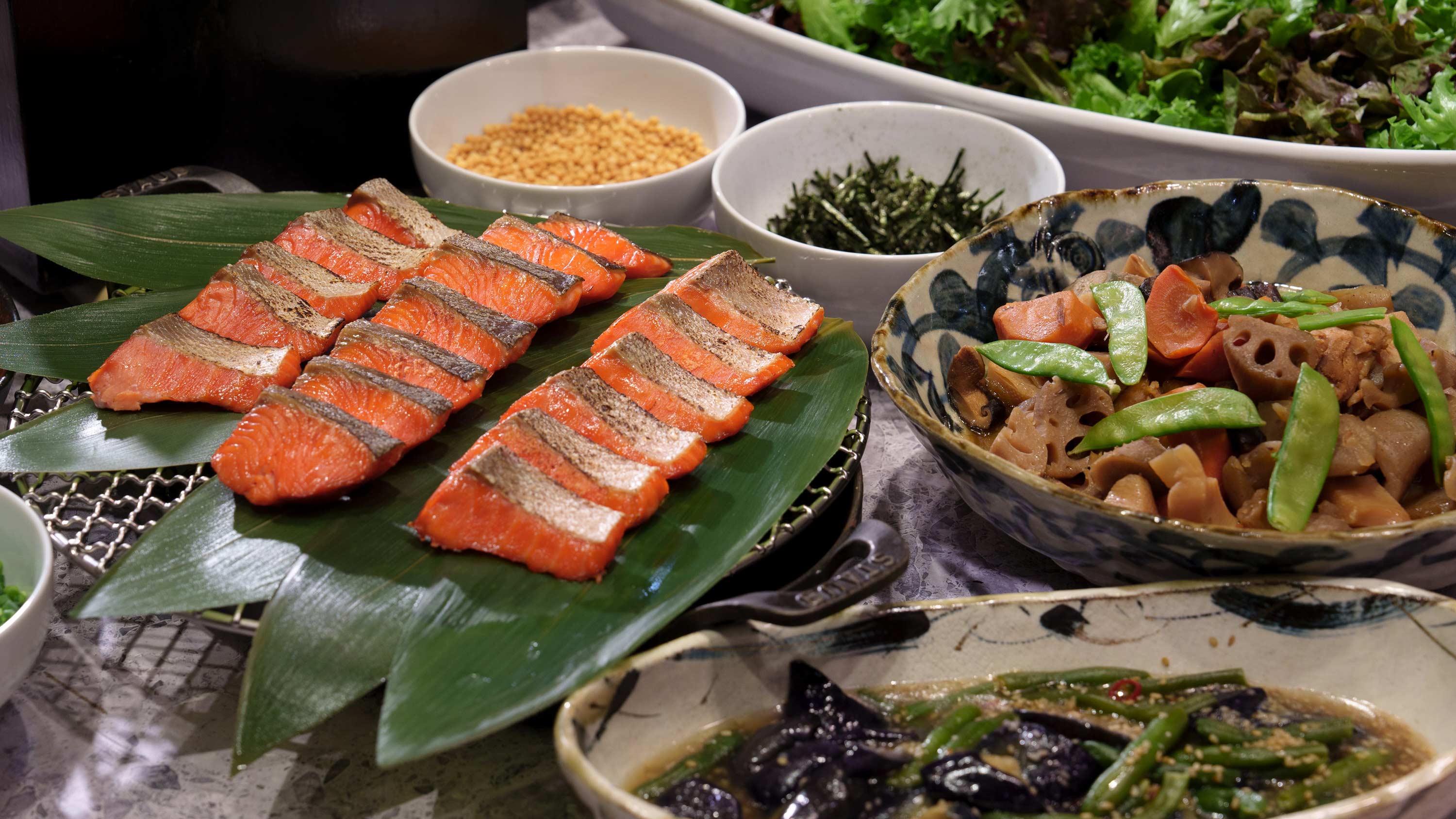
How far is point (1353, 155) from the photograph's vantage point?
328 centimetres

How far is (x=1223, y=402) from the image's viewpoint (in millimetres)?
2311

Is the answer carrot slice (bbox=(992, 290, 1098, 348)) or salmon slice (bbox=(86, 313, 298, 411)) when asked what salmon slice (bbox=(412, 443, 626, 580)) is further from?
carrot slice (bbox=(992, 290, 1098, 348))

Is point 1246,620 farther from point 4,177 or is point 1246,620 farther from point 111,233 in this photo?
point 4,177

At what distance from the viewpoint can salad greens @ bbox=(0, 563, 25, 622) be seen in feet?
7.11

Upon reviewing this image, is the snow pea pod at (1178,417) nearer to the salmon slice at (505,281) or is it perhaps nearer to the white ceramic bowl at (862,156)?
the white ceramic bowl at (862,156)

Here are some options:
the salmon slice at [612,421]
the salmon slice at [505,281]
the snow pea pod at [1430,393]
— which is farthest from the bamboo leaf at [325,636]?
the snow pea pod at [1430,393]

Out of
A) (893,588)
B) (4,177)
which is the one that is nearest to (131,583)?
(893,588)

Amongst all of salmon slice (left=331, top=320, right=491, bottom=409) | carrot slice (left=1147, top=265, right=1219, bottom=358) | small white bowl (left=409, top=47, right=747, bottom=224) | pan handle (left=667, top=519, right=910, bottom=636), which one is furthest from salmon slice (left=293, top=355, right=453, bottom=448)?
carrot slice (left=1147, top=265, right=1219, bottom=358)

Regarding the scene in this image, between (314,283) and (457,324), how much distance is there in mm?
500

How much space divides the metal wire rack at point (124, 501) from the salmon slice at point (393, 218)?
0.95 meters

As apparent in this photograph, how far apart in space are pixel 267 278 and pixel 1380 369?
9.10 feet

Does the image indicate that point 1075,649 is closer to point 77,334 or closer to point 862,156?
point 862,156

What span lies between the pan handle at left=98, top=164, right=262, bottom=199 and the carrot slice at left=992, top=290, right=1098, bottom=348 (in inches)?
94.0

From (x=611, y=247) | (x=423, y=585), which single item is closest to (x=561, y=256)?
(x=611, y=247)
